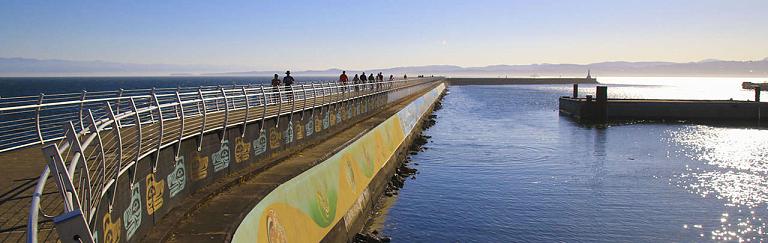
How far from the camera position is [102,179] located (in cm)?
595

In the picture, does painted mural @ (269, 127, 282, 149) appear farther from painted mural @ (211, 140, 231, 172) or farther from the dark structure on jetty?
the dark structure on jetty

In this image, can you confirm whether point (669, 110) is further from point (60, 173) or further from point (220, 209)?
point (60, 173)

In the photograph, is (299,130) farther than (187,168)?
Yes

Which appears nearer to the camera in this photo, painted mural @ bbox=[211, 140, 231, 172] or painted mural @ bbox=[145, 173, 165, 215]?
painted mural @ bbox=[145, 173, 165, 215]

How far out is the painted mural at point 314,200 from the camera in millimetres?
8883

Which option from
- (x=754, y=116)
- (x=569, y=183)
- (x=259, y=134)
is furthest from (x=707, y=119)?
(x=259, y=134)

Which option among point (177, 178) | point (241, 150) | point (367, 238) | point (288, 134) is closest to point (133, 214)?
point (177, 178)

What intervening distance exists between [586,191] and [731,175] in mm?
7540

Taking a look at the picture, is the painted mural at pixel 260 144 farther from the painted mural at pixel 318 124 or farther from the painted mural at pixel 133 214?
the painted mural at pixel 133 214

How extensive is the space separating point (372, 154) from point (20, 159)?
997 centimetres

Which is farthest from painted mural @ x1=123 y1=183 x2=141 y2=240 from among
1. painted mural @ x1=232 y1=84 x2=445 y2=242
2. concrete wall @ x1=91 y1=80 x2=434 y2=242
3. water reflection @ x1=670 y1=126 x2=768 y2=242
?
water reflection @ x1=670 y1=126 x2=768 y2=242

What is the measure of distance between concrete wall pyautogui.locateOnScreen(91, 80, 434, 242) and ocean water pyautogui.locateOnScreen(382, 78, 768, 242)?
11.5 ft

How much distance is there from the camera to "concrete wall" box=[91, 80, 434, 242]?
→ 7.34 metres

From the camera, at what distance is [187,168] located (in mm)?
10570
